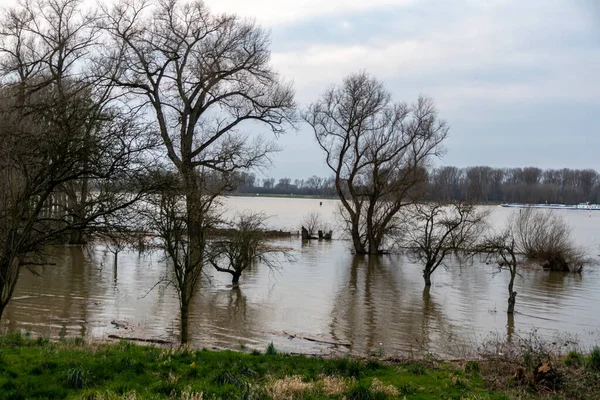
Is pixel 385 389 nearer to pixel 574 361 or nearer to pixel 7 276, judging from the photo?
pixel 574 361

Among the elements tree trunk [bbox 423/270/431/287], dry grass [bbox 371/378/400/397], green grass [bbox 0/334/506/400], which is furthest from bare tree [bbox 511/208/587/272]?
dry grass [bbox 371/378/400/397]

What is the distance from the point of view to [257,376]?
8.17 m

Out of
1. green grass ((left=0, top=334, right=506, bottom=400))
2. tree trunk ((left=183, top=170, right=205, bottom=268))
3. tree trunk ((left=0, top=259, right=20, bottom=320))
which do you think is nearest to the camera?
green grass ((left=0, top=334, right=506, bottom=400))

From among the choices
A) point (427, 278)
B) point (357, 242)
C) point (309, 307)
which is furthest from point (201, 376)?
point (357, 242)

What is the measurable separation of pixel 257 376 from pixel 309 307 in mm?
11717

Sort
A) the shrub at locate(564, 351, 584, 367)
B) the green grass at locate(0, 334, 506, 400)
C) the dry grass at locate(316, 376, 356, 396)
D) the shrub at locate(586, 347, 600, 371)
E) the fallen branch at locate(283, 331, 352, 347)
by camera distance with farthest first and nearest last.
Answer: the fallen branch at locate(283, 331, 352, 347), the shrub at locate(564, 351, 584, 367), the shrub at locate(586, 347, 600, 371), the dry grass at locate(316, 376, 356, 396), the green grass at locate(0, 334, 506, 400)

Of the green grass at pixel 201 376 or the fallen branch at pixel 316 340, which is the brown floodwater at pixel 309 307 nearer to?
the fallen branch at pixel 316 340

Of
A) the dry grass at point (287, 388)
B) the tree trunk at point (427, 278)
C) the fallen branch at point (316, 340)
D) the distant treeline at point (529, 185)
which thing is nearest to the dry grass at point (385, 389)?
the dry grass at point (287, 388)

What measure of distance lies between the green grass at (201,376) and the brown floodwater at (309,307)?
A: 3.53 meters

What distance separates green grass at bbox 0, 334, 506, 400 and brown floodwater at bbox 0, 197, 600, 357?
3.53 m

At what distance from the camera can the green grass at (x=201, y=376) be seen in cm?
672

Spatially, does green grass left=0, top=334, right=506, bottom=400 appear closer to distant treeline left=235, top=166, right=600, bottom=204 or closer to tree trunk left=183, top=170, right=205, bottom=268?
tree trunk left=183, top=170, right=205, bottom=268

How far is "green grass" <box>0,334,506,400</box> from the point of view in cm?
672

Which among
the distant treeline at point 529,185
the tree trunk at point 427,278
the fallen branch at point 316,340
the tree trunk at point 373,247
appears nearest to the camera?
the fallen branch at point 316,340
